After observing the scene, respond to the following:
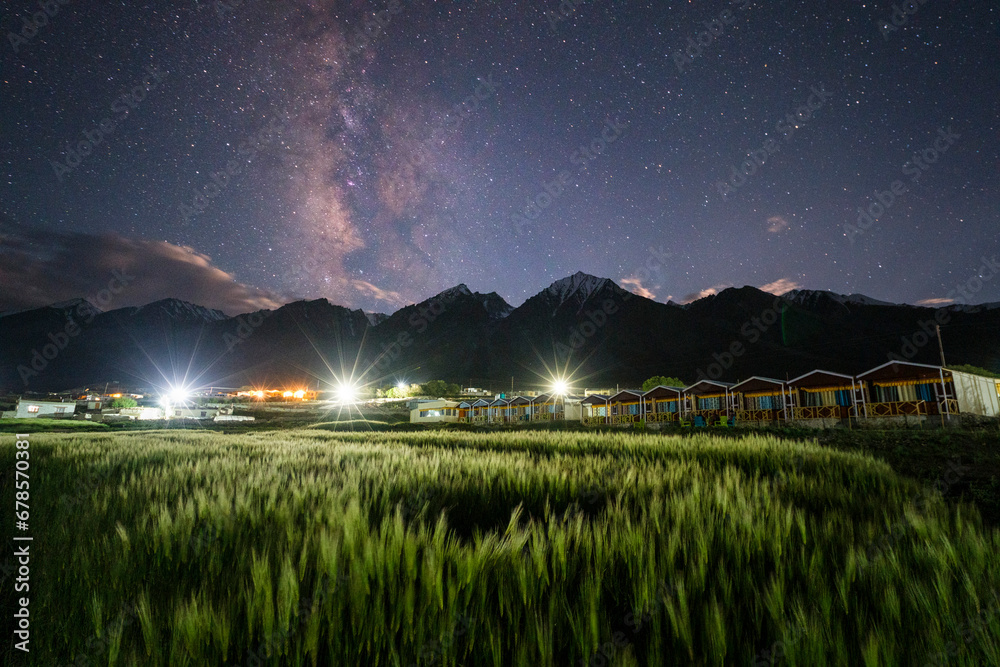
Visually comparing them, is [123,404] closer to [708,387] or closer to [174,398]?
[174,398]

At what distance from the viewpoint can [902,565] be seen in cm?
182

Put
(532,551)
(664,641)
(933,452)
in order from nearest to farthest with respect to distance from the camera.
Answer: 1. (664,641)
2. (532,551)
3. (933,452)

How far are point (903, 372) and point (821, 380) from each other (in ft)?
15.7

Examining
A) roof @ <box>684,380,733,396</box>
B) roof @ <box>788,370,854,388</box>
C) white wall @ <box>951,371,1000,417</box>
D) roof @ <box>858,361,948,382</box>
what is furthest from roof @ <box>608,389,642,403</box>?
white wall @ <box>951,371,1000,417</box>

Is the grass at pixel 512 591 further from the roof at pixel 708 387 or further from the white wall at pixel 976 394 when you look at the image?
the roof at pixel 708 387

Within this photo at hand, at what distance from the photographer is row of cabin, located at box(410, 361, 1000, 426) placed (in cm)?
2686

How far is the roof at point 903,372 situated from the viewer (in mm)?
26541

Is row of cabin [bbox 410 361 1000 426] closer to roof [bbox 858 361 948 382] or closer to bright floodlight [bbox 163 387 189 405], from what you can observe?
roof [bbox 858 361 948 382]

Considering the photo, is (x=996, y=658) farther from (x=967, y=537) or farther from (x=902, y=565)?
(x=967, y=537)

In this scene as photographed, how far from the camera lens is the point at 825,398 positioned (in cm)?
3172

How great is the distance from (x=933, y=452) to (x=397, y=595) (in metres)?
13.6

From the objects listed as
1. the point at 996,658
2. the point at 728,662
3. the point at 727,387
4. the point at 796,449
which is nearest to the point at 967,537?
the point at 996,658

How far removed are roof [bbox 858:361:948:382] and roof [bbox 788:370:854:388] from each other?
1110 millimetres

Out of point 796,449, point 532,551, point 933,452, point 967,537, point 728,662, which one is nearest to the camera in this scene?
point 728,662
